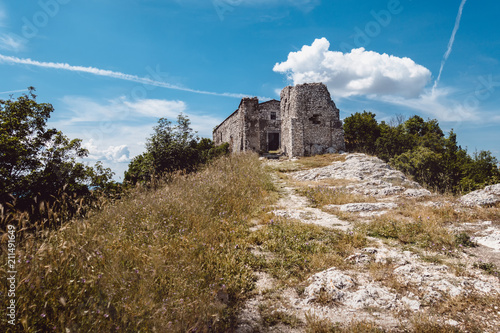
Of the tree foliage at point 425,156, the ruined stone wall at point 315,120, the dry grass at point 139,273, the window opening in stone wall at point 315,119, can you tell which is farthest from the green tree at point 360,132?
the dry grass at point 139,273

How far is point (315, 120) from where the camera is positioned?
20.7 m

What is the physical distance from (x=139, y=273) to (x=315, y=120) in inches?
778

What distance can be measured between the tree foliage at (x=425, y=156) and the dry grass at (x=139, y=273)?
19064 millimetres

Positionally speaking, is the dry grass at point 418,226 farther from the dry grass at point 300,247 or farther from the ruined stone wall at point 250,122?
the ruined stone wall at point 250,122

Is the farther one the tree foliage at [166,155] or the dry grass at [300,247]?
the tree foliage at [166,155]

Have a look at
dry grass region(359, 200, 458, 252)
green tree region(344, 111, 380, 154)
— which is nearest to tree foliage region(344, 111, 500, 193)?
green tree region(344, 111, 380, 154)

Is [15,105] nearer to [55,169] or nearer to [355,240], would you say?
→ [55,169]

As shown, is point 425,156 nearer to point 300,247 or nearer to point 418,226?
point 418,226

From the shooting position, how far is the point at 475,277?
339 cm

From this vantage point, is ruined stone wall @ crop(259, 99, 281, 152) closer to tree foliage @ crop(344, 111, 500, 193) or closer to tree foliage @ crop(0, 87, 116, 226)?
tree foliage @ crop(344, 111, 500, 193)

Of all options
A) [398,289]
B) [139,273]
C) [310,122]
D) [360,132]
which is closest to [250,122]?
[310,122]

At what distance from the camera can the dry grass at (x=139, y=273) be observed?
7.54 feet

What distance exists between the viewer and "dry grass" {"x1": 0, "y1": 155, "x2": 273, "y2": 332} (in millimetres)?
2299

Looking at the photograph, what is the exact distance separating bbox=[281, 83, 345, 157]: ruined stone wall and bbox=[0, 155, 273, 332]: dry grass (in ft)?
51.7
